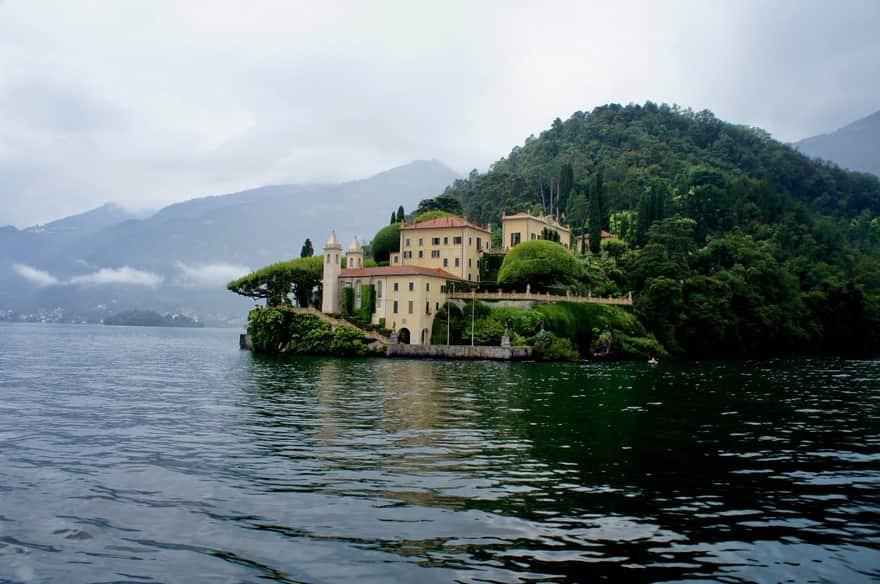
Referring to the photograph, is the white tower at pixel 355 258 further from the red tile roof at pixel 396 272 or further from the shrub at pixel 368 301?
the shrub at pixel 368 301

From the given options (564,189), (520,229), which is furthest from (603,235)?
(564,189)

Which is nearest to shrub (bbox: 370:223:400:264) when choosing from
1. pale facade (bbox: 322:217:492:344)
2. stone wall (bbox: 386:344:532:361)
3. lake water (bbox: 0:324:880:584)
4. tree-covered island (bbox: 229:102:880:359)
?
tree-covered island (bbox: 229:102:880:359)

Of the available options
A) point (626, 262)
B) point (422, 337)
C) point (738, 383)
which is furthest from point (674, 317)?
point (738, 383)

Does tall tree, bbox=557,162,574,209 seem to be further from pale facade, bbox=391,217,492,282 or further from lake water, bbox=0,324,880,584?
lake water, bbox=0,324,880,584

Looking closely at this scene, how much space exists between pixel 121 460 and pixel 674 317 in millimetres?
72278

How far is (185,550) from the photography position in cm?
1134

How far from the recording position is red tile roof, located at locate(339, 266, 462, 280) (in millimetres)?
74438

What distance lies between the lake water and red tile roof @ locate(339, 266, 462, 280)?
4256 centimetres

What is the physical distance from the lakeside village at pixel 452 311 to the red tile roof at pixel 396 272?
126 mm

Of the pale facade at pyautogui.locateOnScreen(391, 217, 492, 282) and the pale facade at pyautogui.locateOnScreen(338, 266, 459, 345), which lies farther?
the pale facade at pyautogui.locateOnScreen(391, 217, 492, 282)

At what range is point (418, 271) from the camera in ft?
244

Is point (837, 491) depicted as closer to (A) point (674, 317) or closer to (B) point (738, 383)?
(B) point (738, 383)

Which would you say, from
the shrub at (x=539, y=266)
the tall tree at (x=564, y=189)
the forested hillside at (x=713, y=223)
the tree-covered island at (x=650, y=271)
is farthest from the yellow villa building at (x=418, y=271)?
the tall tree at (x=564, y=189)

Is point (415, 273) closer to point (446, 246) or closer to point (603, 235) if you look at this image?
point (446, 246)
